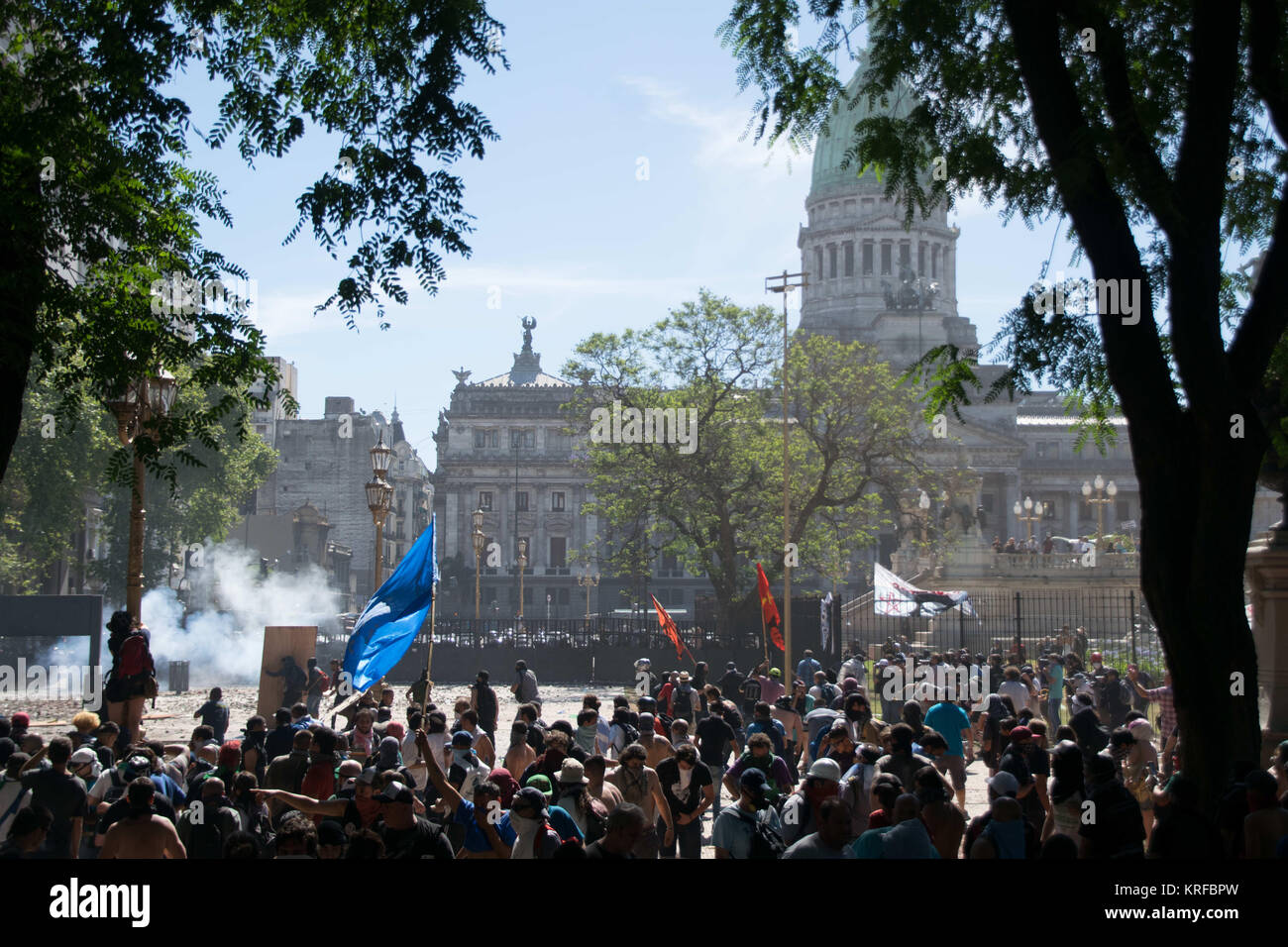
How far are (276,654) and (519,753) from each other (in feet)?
28.7

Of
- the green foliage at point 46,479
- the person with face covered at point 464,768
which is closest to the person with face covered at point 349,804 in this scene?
the person with face covered at point 464,768

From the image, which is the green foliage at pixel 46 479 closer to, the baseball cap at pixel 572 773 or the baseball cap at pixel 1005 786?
the baseball cap at pixel 572 773

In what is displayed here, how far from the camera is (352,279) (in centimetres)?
999

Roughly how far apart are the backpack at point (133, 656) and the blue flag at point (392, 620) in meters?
2.08

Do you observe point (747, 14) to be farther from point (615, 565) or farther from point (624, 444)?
point (615, 565)

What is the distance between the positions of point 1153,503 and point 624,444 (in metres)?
32.2

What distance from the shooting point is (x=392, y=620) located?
1477cm

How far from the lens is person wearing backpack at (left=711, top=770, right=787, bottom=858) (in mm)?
7676

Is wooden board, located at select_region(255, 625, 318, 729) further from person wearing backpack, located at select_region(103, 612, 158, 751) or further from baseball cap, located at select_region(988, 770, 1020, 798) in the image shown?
baseball cap, located at select_region(988, 770, 1020, 798)

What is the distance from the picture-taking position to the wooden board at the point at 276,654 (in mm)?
18938

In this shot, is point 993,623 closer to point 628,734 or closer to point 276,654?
point 276,654

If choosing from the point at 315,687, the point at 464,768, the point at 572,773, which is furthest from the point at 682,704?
the point at 315,687

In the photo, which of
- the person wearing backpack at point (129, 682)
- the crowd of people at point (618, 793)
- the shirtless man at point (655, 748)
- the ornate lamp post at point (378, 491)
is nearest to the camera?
the crowd of people at point (618, 793)
